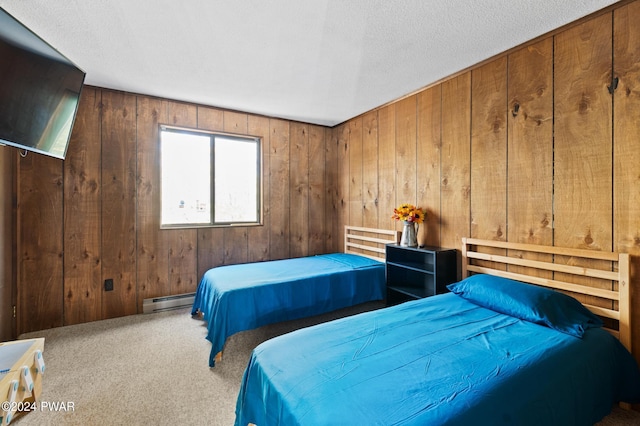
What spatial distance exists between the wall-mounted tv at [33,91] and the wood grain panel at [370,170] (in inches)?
120

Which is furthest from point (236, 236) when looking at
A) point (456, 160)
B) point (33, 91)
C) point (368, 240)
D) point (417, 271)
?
point (456, 160)

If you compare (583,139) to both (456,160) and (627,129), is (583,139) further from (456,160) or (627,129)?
(456,160)

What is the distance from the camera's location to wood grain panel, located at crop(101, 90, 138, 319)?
10.3 feet

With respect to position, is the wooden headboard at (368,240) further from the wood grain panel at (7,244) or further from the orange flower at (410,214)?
the wood grain panel at (7,244)

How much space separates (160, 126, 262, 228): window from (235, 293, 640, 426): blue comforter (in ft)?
8.41

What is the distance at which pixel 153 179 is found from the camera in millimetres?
3381

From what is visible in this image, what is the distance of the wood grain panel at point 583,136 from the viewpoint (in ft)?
6.32

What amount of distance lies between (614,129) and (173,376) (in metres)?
3.55

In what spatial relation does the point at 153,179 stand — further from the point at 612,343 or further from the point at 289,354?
the point at 612,343

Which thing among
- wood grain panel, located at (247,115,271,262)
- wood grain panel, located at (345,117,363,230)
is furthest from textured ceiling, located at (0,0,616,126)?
wood grain panel, located at (345,117,363,230)

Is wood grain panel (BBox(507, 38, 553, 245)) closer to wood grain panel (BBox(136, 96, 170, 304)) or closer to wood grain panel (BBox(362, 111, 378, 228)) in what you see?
wood grain panel (BBox(362, 111, 378, 228))

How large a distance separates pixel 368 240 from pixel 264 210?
1.52 m

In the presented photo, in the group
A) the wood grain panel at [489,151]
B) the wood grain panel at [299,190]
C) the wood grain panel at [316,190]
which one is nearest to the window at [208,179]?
the wood grain panel at [299,190]

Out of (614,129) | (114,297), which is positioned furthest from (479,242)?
(114,297)
